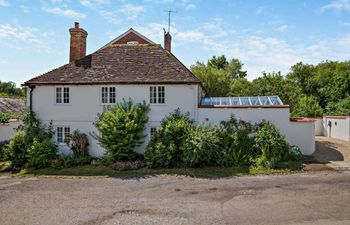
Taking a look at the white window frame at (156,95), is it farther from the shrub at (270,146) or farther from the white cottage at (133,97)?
the shrub at (270,146)

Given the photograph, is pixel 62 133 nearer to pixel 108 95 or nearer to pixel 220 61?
pixel 108 95

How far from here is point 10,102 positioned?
101 ft

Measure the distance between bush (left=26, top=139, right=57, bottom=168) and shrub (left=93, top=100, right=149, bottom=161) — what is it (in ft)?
10.9

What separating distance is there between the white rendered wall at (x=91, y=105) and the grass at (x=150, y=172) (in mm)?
2400

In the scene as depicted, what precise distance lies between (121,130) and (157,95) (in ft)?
11.4

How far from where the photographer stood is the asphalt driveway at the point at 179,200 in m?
8.84

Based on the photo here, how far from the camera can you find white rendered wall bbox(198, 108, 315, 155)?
1708cm

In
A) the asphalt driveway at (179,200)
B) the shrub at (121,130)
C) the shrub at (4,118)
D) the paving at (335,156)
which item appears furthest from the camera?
the shrub at (4,118)

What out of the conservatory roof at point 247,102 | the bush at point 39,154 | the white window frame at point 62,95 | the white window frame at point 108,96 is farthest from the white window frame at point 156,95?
the bush at point 39,154

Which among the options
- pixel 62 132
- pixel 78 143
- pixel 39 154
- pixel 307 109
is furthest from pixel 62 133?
pixel 307 109

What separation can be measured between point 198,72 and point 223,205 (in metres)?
26.1

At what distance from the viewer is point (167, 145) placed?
52.6 feet

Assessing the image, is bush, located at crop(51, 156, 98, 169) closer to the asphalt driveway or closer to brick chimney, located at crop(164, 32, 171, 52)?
the asphalt driveway

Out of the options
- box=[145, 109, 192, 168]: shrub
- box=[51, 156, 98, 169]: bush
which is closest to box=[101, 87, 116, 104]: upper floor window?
box=[51, 156, 98, 169]: bush
